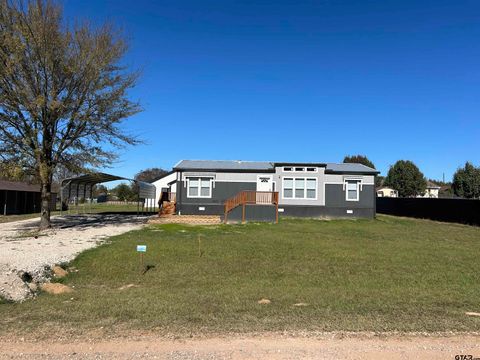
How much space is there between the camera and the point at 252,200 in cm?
2728

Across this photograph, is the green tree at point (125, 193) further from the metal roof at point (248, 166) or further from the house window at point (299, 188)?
the house window at point (299, 188)

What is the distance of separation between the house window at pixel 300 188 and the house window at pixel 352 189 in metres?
2.37

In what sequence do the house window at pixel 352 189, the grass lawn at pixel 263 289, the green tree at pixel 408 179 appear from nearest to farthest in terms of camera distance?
the grass lawn at pixel 263 289, the house window at pixel 352 189, the green tree at pixel 408 179

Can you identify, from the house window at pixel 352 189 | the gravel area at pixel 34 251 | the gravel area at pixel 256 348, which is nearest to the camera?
the gravel area at pixel 256 348

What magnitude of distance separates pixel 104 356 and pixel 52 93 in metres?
15.8

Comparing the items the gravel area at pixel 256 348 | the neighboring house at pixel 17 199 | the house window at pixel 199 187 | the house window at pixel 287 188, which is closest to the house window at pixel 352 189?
the house window at pixel 287 188

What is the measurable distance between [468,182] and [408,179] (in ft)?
34.6

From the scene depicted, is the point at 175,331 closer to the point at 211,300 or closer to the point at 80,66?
the point at 211,300

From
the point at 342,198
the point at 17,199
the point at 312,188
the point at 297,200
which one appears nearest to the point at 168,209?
the point at 297,200

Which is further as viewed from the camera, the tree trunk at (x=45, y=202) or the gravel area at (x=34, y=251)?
the tree trunk at (x=45, y=202)

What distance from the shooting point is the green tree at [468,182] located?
7231 centimetres

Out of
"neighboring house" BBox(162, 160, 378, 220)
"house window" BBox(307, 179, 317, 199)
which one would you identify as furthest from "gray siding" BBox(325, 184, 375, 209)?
"house window" BBox(307, 179, 317, 199)

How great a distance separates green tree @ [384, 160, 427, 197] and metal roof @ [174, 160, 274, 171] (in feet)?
184

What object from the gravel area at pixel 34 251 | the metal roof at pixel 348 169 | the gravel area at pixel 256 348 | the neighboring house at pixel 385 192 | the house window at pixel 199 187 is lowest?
the gravel area at pixel 256 348
